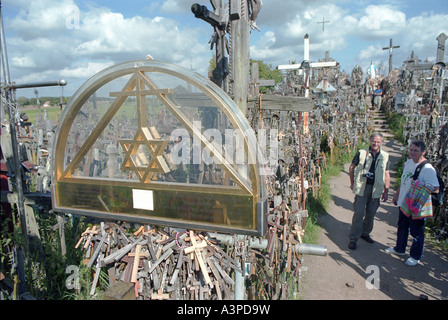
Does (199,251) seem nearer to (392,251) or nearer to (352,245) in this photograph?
(352,245)

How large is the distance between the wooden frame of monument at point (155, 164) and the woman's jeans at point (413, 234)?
396cm

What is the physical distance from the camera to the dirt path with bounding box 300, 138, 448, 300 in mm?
4203

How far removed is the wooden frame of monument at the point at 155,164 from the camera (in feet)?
5.12

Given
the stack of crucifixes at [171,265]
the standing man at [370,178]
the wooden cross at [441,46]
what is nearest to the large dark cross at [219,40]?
the stack of crucifixes at [171,265]

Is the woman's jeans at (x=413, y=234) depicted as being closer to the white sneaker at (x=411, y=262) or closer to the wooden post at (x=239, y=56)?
the white sneaker at (x=411, y=262)

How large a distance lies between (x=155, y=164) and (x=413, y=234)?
4.41 metres

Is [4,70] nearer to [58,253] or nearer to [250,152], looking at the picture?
[250,152]

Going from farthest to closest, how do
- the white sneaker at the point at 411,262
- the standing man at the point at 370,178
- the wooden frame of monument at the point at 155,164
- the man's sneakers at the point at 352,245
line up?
the man's sneakers at the point at 352,245
the standing man at the point at 370,178
the white sneaker at the point at 411,262
the wooden frame of monument at the point at 155,164

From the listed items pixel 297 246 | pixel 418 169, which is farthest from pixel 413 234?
pixel 297 246

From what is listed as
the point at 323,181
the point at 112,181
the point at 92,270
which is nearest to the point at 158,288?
the point at 92,270

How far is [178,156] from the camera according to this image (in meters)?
1.95

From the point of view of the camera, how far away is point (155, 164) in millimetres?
1725

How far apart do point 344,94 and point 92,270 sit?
13796 millimetres

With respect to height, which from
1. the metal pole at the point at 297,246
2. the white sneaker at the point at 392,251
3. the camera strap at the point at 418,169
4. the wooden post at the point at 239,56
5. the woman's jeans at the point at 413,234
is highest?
the wooden post at the point at 239,56
